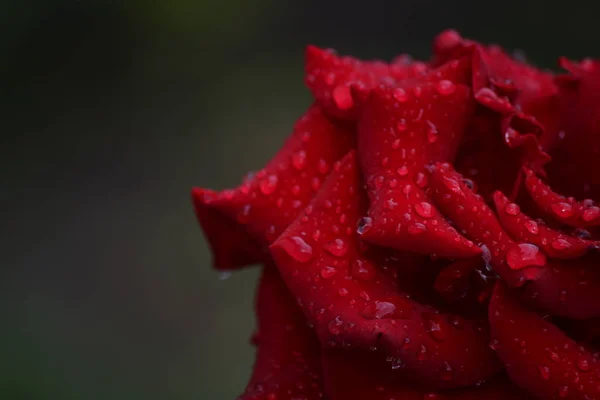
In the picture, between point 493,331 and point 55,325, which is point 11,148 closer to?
point 55,325

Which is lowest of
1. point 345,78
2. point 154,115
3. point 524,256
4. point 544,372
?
point 154,115

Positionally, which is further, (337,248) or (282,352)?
(282,352)

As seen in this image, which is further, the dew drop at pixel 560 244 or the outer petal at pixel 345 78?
the outer petal at pixel 345 78

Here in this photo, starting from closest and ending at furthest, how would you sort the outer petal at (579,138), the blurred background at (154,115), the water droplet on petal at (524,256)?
the water droplet on petal at (524,256) → the outer petal at (579,138) → the blurred background at (154,115)

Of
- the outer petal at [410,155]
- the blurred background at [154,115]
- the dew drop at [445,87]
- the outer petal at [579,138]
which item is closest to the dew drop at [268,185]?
the outer petal at [410,155]

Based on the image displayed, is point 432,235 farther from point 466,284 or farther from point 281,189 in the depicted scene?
point 281,189

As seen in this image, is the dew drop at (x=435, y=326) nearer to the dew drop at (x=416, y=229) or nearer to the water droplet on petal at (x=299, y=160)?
the dew drop at (x=416, y=229)

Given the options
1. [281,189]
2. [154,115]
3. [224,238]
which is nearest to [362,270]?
Result: [281,189]

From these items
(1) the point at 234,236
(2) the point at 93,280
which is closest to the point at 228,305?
(2) the point at 93,280
